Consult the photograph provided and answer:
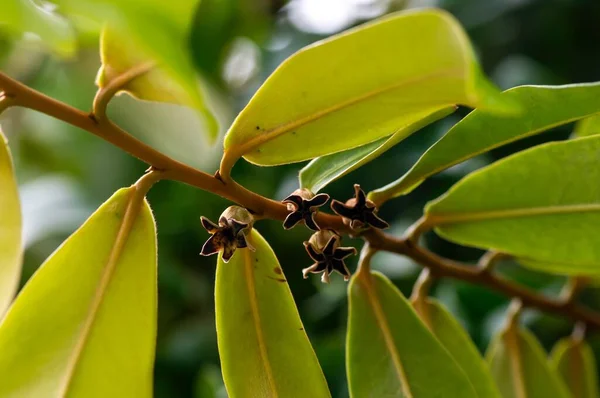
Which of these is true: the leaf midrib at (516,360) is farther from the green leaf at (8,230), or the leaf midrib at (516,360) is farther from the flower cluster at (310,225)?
the green leaf at (8,230)

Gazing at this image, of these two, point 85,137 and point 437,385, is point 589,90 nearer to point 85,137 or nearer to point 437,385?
point 437,385

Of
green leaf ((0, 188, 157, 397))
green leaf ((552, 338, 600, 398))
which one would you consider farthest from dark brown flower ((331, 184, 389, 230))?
green leaf ((552, 338, 600, 398))

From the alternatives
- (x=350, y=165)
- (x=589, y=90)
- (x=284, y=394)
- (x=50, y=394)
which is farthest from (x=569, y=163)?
(x=50, y=394)

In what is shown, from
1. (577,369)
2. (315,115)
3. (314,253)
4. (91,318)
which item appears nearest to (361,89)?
(315,115)

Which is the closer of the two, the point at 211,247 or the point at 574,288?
the point at 211,247

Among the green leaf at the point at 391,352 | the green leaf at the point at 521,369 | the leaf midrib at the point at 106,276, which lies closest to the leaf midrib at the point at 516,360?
the green leaf at the point at 521,369

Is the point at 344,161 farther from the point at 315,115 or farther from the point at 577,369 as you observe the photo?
the point at 577,369
